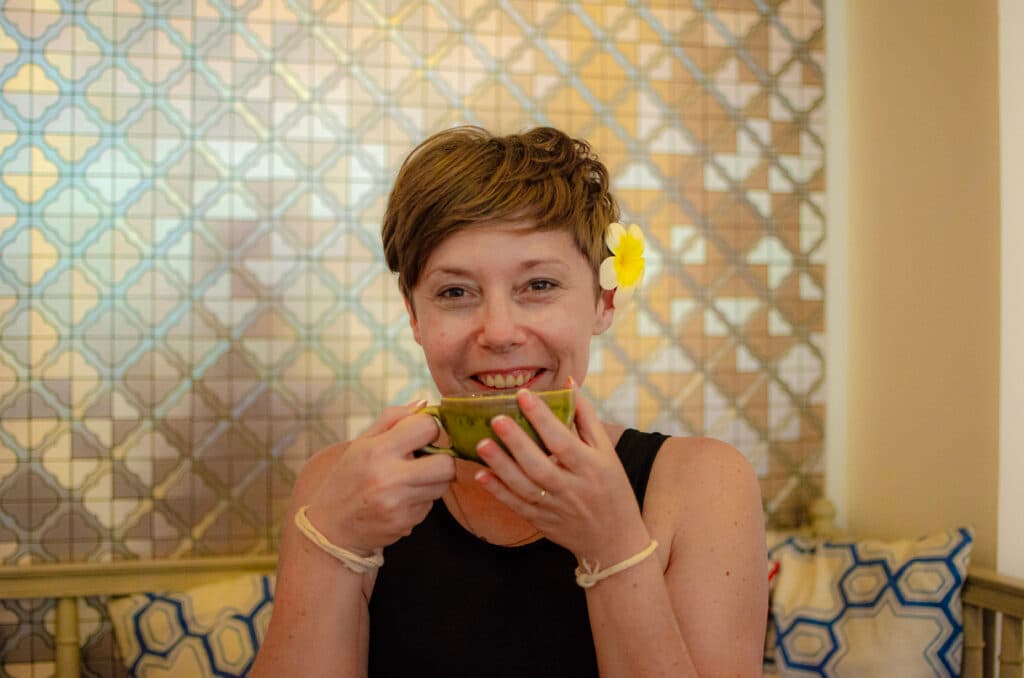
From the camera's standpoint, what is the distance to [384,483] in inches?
37.2

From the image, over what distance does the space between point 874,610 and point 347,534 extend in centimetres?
138

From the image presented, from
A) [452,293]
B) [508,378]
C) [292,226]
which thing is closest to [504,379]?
[508,378]

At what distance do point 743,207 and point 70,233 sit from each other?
1670 mm

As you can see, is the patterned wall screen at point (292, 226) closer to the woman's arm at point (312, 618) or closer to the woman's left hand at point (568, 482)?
the woman's arm at point (312, 618)

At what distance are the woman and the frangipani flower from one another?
0.02m

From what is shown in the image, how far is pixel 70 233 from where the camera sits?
2029 mm

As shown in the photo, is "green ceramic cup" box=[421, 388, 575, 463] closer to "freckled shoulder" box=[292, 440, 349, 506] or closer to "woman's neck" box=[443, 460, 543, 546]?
"woman's neck" box=[443, 460, 543, 546]

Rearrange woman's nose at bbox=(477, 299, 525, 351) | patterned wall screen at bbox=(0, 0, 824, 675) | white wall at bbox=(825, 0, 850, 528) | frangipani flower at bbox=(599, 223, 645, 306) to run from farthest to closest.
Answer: white wall at bbox=(825, 0, 850, 528), patterned wall screen at bbox=(0, 0, 824, 675), frangipani flower at bbox=(599, 223, 645, 306), woman's nose at bbox=(477, 299, 525, 351)

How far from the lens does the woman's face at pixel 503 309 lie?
46.1 inches

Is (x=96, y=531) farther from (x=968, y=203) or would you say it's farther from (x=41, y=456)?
(x=968, y=203)

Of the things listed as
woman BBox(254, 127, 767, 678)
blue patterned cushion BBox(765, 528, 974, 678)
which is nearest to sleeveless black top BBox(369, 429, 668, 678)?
woman BBox(254, 127, 767, 678)

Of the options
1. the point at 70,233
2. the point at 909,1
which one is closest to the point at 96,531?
the point at 70,233

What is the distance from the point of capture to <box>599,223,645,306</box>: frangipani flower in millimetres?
1267

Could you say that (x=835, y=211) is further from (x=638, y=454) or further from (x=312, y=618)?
(x=312, y=618)
